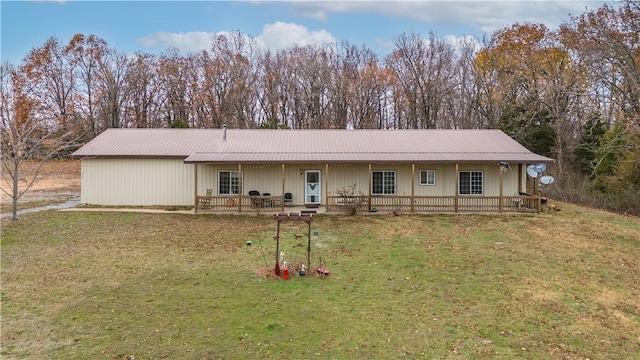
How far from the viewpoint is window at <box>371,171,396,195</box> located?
19516 millimetres

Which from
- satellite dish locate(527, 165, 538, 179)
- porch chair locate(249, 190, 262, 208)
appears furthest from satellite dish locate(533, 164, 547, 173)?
porch chair locate(249, 190, 262, 208)

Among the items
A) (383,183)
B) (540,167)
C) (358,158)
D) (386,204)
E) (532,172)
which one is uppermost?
(358,158)

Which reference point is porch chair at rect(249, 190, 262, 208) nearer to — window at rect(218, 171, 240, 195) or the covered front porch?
the covered front porch

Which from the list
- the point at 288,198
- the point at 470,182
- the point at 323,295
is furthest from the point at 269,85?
the point at 323,295

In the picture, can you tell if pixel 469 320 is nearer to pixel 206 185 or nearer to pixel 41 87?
pixel 206 185

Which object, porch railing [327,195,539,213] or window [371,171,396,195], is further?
window [371,171,396,195]

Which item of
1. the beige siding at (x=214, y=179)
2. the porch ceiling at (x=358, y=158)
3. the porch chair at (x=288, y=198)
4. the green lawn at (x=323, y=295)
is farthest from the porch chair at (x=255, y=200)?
the green lawn at (x=323, y=295)

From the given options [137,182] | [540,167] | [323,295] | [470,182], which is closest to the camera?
[323,295]

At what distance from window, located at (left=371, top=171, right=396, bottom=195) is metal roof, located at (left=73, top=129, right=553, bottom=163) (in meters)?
1.02

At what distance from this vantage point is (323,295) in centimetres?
802

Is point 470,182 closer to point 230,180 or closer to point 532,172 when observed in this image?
point 532,172

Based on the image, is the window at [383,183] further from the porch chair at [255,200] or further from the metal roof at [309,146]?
the porch chair at [255,200]

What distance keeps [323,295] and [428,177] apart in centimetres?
1284

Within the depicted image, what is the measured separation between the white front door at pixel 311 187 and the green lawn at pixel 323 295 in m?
5.28
